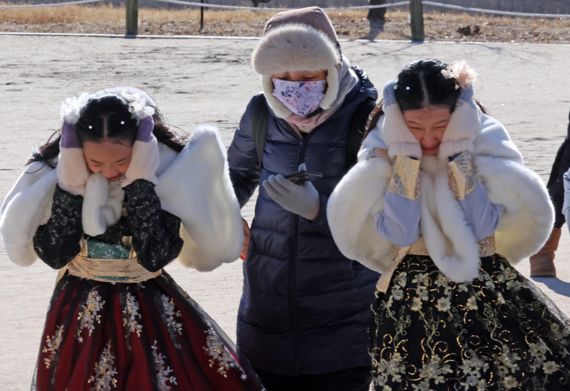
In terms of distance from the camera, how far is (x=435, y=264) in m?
3.42

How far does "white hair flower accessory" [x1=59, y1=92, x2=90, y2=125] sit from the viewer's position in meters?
3.54

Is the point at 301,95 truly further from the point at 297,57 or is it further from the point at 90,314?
the point at 90,314

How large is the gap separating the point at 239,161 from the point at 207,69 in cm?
867

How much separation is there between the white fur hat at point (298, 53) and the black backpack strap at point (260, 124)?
0.34ft

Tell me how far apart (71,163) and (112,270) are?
0.36m

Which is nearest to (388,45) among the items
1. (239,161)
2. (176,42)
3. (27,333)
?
(176,42)

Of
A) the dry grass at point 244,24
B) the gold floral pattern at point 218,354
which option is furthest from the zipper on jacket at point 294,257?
the dry grass at point 244,24

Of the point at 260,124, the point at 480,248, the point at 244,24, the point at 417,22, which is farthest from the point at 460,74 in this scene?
the point at 244,24

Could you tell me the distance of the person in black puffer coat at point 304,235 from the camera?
380cm

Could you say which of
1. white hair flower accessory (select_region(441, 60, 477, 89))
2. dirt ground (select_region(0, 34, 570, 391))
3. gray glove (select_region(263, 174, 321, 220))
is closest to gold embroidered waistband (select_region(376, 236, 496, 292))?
gray glove (select_region(263, 174, 321, 220))

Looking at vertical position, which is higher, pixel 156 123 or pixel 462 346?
pixel 156 123

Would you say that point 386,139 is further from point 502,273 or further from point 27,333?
point 27,333

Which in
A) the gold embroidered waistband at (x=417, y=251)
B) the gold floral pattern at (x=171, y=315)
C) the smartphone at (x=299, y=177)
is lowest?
the gold floral pattern at (x=171, y=315)

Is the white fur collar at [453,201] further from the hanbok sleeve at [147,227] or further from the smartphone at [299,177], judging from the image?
the hanbok sleeve at [147,227]
